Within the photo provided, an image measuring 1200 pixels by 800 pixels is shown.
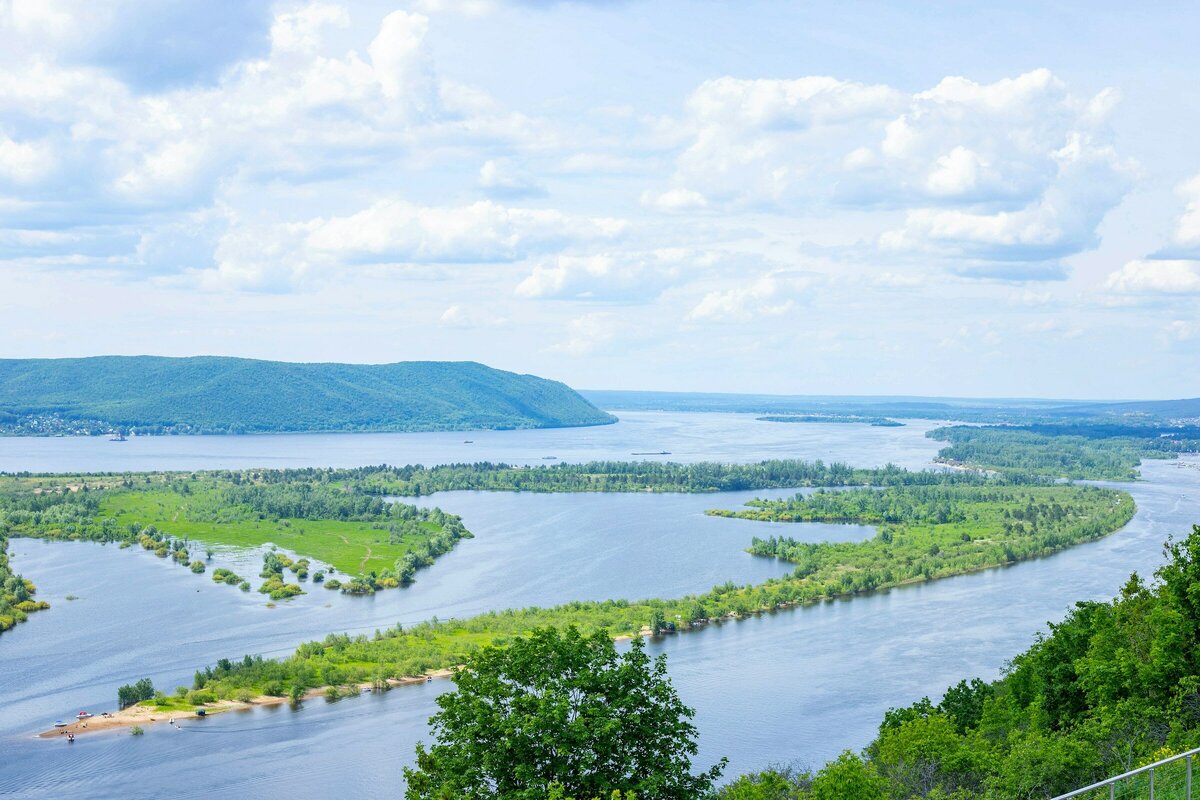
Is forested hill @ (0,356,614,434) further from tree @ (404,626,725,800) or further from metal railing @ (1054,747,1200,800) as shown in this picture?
metal railing @ (1054,747,1200,800)

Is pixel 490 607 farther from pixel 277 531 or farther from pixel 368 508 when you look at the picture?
pixel 368 508

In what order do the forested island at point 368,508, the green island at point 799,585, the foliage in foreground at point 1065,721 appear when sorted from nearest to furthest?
the foliage in foreground at point 1065,721 → the green island at point 799,585 → the forested island at point 368,508

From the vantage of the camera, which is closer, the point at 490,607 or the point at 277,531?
the point at 490,607

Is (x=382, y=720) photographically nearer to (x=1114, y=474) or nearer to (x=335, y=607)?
(x=335, y=607)

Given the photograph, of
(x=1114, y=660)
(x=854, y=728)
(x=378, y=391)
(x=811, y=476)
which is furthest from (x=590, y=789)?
(x=378, y=391)

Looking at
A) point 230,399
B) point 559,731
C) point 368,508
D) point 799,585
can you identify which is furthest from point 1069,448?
point 559,731

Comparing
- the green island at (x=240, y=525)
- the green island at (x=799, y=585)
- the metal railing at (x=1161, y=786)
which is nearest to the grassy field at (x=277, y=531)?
the green island at (x=240, y=525)

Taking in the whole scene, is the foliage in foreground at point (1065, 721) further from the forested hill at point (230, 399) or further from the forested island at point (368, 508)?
the forested hill at point (230, 399)
